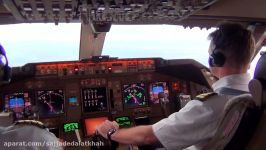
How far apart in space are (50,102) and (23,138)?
1911 mm

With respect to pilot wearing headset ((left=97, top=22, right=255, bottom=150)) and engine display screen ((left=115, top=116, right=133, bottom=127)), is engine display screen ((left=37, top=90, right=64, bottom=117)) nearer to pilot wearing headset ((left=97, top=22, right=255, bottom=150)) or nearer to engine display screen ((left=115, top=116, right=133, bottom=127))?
engine display screen ((left=115, top=116, right=133, bottom=127))

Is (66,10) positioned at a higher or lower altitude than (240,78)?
higher

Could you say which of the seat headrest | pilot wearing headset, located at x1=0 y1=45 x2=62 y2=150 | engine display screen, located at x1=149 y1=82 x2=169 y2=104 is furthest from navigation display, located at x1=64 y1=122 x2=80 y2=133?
the seat headrest

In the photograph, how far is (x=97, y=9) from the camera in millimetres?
1579

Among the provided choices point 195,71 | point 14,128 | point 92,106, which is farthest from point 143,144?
point 195,71

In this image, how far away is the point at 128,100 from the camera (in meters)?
3.32

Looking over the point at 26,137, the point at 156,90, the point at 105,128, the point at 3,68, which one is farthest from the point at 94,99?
the point at 26,137

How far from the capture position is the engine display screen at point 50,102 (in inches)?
121

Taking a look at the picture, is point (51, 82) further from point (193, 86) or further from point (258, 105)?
point (258, 105)

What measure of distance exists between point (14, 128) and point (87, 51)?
274 cm

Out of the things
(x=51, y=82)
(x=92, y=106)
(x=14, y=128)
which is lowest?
(x=92, y=106)

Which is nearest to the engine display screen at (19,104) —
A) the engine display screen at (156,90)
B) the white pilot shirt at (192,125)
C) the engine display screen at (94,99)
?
the engine display screen at (94,99)

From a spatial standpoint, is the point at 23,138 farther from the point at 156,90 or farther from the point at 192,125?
the point at 156,90

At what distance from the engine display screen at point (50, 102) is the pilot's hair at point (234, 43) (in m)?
1.72
